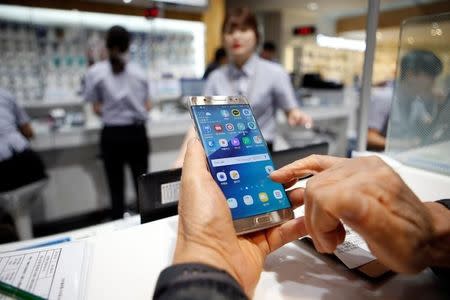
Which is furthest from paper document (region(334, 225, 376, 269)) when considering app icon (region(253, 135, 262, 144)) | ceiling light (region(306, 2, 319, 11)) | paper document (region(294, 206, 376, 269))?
ceiling light (region(306, 2, 319, 11))

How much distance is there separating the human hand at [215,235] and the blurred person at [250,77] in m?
0.91

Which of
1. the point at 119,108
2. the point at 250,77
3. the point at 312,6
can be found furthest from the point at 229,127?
the point at 312,6

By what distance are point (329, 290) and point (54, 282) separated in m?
0.34

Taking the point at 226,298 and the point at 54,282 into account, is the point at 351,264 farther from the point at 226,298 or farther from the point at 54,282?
the point at 54,282

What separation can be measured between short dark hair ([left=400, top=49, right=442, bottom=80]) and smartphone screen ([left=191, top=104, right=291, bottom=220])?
0.52m

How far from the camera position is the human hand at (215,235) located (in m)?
0.34

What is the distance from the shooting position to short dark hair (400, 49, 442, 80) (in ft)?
2.40

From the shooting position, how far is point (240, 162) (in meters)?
0.48

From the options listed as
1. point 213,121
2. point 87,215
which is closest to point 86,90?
point 87,215

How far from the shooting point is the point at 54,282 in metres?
0.36

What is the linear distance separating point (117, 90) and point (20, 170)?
71cm

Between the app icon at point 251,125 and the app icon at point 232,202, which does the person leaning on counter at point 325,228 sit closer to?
the app icon at point 232,202

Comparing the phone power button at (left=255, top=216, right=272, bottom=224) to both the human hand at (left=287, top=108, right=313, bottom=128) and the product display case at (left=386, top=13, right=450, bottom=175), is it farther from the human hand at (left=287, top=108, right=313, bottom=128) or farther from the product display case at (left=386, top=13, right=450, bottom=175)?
the human hand at (left=287, top=108, right=313, bottom=128)

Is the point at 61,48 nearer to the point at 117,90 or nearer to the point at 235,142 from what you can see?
the point at 117,90
